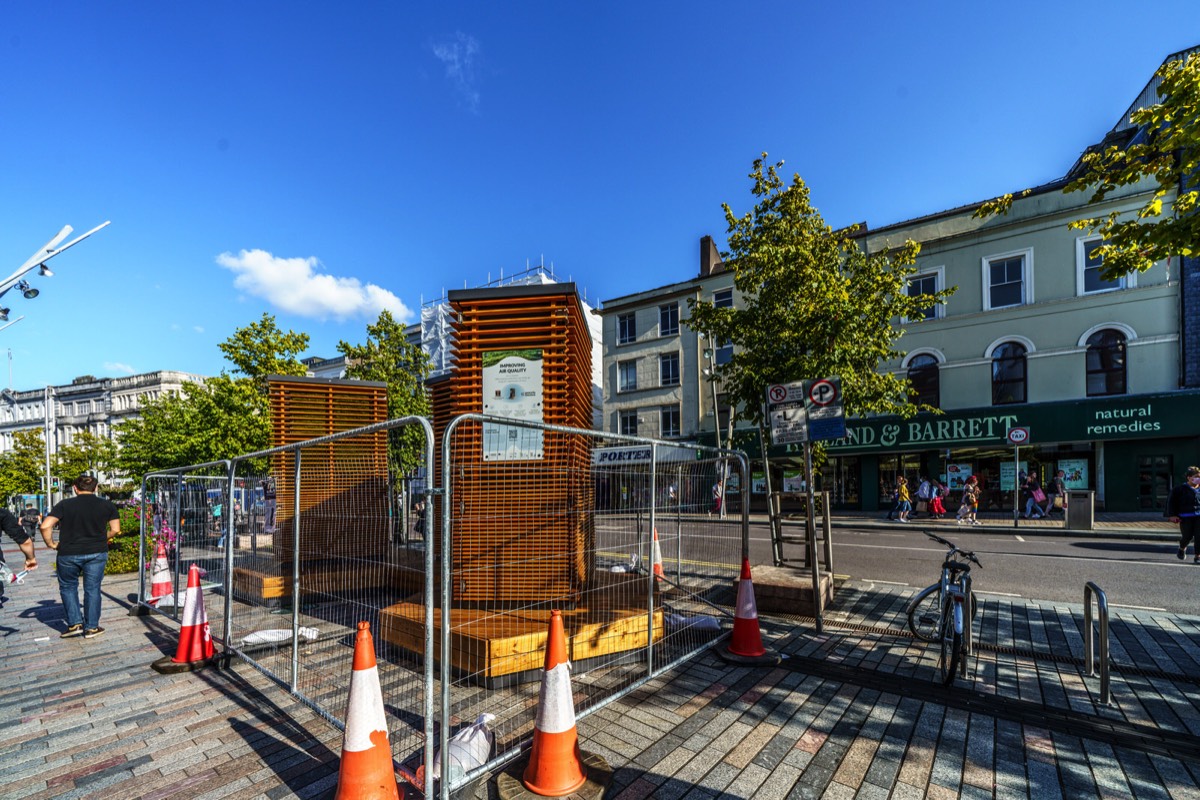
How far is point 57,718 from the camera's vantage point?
162 inches

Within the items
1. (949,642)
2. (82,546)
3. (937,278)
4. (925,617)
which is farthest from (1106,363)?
(82,546)

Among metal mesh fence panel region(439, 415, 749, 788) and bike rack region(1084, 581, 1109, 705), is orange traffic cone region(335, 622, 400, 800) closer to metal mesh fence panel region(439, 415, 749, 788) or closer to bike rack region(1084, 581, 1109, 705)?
metal mesh fence panel region(439, 415, 749, 788)

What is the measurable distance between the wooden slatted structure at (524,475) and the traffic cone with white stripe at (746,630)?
4.93ft

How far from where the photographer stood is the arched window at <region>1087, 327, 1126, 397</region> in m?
18.8

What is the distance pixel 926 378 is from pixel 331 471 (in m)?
23.1

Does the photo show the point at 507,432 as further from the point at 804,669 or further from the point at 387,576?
Answer: the point at 804,669

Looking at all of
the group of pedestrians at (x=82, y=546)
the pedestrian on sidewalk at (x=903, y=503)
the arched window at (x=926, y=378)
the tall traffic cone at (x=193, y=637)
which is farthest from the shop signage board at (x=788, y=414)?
the arched window at (x=926, y=378)

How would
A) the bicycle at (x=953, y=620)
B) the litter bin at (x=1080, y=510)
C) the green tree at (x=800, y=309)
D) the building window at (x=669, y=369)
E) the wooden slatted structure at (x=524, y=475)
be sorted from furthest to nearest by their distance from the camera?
the building window at (x=669, y=369)
the litter bin at (x=1080, y=510)
the green tree at (x=800, y=309)
the wooden slatted structure at (x=524, y=475)
the bicycle at (x=953, y=620)

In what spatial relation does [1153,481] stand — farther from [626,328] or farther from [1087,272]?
[626,328]

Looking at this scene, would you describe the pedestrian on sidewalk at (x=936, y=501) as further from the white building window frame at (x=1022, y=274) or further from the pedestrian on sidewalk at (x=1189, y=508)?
the pedestrian on sidewalk at (x=1189, y=508)

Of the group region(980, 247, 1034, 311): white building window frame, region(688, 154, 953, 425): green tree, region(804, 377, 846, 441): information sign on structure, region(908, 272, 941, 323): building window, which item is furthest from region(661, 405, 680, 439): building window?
region(804, 377, 846, 441): information sign on structure

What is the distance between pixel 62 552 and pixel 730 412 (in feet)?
78.5

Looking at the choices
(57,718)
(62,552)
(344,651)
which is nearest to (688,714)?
(344,651)

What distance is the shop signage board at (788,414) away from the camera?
626 centimetres
